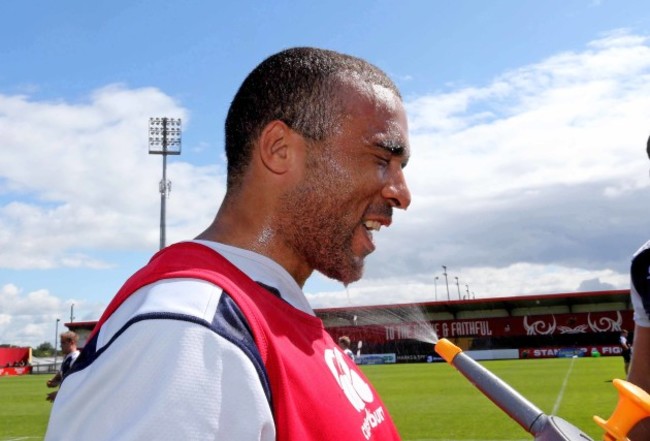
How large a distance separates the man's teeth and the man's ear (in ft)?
0.76

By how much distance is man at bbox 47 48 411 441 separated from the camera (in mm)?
969

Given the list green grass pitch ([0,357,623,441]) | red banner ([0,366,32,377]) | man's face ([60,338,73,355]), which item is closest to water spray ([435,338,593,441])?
green grass pitch ([0,357,623,441])

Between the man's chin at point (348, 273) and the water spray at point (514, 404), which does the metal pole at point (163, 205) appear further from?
the water spray at point (514, 404)

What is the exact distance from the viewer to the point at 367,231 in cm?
165

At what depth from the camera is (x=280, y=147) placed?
1.60m

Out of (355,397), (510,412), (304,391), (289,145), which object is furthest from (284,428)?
(289,145)

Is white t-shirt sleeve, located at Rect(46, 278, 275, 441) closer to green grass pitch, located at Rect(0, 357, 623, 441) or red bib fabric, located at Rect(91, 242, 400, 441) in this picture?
red bib fabric, located at Rect(91, 242, 400, 441)

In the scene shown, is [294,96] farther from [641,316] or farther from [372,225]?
[641,316]

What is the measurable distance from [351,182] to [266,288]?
340 millimetres

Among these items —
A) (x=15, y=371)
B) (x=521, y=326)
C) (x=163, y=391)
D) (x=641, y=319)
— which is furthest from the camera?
(x=15, y=371)

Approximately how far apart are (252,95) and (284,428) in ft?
2.86

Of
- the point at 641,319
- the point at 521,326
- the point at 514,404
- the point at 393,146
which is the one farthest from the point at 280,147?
the point at 521,326

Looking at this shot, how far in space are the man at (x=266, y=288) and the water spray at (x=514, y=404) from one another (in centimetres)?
23

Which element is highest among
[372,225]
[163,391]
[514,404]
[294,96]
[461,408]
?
[294,96]
